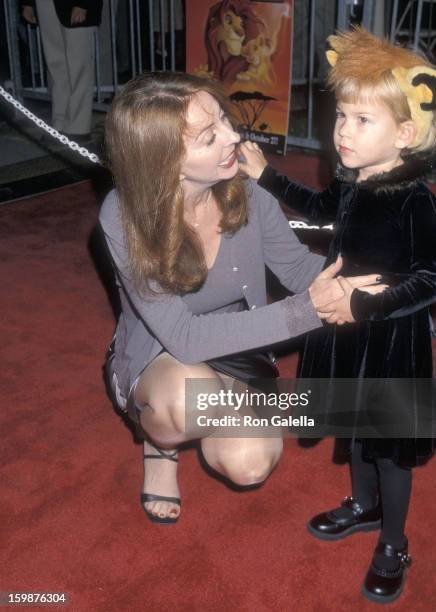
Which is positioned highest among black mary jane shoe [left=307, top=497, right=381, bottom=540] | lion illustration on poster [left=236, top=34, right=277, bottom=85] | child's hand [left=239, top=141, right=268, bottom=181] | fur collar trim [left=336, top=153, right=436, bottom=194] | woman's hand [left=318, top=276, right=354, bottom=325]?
fur collar trim [left=336, top=153, right=436, bottom=194]

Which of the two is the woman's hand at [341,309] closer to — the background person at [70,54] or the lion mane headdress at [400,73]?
the lion mane headdress at [400,73]

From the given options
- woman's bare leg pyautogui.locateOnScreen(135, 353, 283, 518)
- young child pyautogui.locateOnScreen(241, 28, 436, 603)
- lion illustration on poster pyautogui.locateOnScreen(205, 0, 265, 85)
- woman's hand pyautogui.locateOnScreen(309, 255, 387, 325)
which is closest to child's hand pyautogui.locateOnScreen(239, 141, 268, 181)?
young child pyautogui.locateOnScreen(241, 28, 436, 603)

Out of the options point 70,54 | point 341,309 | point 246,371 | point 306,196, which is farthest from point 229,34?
point 341,309

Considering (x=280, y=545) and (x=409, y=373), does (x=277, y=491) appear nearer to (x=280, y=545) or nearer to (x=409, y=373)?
(x=280, y=545)

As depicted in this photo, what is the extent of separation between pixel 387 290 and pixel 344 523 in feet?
2.45

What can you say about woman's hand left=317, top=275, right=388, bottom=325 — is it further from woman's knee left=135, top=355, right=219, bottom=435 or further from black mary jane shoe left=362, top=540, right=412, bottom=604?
black mary jane shoe left=362, top=540, right=412, bottom=604

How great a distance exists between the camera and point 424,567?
1911 millimetres

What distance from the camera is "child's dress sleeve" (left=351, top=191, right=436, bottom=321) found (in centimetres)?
164

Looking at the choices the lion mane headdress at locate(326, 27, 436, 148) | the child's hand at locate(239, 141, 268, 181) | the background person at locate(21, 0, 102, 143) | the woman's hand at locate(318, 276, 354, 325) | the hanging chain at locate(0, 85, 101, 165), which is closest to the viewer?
the lion mane headdress at locate(326, 27, 436, 148)

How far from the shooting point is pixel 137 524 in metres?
2.09

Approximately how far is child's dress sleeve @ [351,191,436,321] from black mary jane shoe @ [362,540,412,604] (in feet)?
2.07

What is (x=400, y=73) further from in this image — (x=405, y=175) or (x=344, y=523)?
(x=344, y=523)

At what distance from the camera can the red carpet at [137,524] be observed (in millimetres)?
1854

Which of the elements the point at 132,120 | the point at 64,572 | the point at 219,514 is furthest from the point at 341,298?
the point at 64,572
